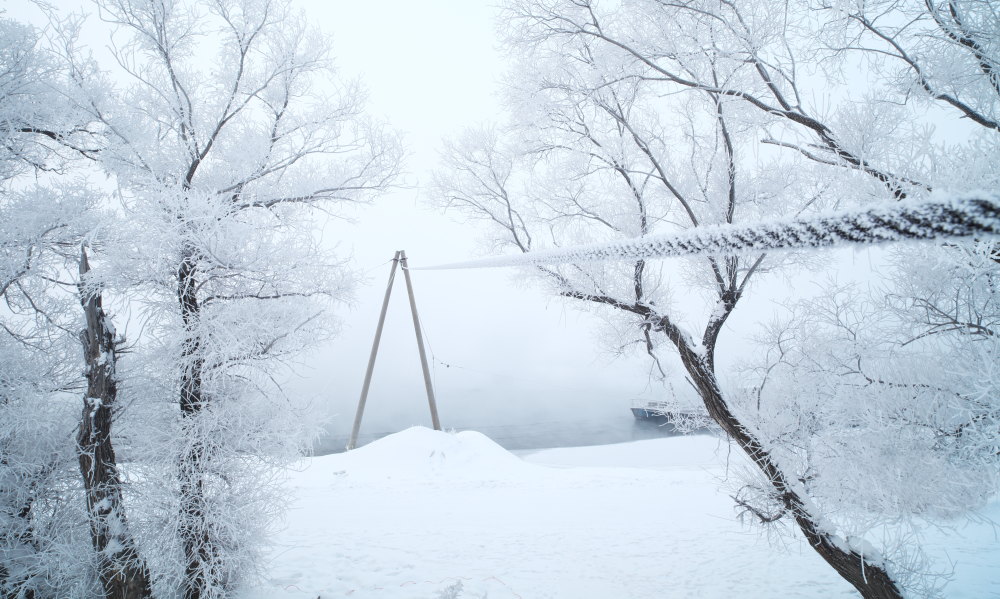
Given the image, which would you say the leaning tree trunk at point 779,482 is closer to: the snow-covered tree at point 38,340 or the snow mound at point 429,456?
the snow-covered tree at point 38,340

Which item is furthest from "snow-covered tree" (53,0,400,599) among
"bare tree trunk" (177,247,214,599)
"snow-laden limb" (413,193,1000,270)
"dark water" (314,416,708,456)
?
"dark water" (314,416,708,456)

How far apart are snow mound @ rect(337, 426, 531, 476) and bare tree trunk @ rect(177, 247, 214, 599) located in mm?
6977

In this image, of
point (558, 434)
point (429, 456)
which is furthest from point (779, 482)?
point (558, 434)

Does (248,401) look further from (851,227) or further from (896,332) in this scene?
(896,332)

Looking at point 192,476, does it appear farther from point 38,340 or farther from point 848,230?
point 848,230

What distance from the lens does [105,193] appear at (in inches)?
150

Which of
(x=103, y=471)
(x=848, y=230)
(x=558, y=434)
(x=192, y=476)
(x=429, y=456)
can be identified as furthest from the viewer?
(x=558, y=434)

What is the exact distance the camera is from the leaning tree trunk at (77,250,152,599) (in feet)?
9.62

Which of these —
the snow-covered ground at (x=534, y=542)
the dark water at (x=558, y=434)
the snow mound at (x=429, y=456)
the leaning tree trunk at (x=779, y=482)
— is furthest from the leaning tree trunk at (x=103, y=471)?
the dark water at (x=558, y=434)

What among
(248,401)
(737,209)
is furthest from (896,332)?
(248,401)

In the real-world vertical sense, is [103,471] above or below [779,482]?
above

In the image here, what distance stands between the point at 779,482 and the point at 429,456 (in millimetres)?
8768

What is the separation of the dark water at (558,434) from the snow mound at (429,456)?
13643 millimetres

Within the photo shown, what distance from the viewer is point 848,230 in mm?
714
